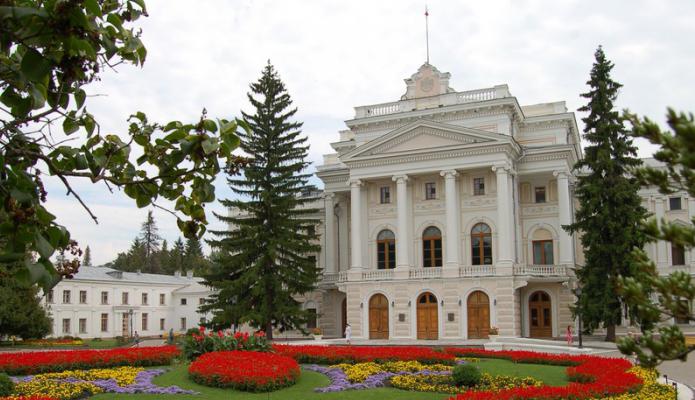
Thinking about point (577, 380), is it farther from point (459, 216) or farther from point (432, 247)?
point (432, 247)

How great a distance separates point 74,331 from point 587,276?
44.0 metres

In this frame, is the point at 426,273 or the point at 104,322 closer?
the point at 426,273

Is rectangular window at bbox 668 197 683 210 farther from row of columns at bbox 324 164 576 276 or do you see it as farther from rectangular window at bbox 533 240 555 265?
rectangular window at bbox 533 240 555 265

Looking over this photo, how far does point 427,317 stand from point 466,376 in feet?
70.9

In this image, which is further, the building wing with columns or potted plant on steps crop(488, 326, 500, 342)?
the building wing with columns

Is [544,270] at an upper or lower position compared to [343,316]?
upper

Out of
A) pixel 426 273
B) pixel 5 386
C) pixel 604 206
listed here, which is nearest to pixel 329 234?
pixel 426 273

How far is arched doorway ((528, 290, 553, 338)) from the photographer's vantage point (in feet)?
128

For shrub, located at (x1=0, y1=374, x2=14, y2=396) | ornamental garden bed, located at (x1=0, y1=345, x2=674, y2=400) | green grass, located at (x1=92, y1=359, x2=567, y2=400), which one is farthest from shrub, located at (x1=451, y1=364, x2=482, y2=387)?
shrub, located at (x1=0, y1=374, x2=14, y2=396)

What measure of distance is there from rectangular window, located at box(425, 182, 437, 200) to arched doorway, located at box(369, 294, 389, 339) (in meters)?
6.34

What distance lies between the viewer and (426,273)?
39.1 m

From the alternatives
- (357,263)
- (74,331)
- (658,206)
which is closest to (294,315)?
(357,263)

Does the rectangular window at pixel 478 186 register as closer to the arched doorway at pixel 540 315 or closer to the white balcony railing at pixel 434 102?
the white balcony railing at pixel 434 102

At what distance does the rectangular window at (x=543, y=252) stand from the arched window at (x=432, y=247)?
17.9 ft
